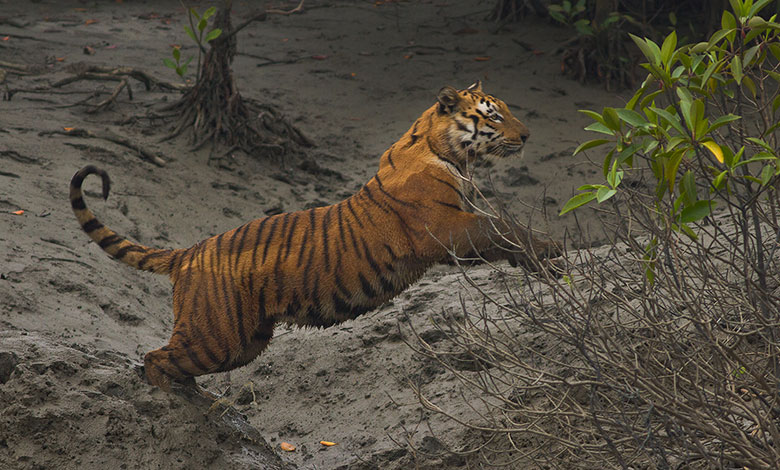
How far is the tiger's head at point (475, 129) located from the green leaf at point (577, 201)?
974 mm

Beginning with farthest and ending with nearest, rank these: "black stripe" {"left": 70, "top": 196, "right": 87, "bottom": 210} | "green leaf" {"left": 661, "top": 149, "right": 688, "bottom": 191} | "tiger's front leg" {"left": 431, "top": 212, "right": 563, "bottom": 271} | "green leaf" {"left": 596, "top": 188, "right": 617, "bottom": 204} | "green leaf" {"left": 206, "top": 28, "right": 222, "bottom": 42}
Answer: "green leaf" {"left": 206, "top": 28, "right": 222, "bottom": 42}
"black stripe" {"left": 70, "top": 196, "right": 87, "bottom": 210}
"tiger's front leg" {"left": 431, "top": 212, "right": 563, "bottom": 271}
"green leaf" {"left": 596, "top": 188, "right": 617, "bottom": 204}
"green leaf" {"left": 661, "top": 149, "right": 688, "bottom": 191}

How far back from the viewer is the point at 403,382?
493 centimetres

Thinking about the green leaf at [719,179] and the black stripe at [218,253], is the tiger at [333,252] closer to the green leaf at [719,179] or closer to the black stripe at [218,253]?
the black stripe at [218,253]

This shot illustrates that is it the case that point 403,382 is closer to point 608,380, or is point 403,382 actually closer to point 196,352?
point 196,352

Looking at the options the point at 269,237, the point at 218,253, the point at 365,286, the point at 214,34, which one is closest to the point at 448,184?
the point at 365,286

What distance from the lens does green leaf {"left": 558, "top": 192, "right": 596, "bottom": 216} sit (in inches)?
109

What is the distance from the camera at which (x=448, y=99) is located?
386 centimetres

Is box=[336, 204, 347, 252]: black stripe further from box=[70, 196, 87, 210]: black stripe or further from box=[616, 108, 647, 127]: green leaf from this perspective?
box=[616, 108, 647, 127]: green leaf

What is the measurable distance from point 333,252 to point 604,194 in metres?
1.41

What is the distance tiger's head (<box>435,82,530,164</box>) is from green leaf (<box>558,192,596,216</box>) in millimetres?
974

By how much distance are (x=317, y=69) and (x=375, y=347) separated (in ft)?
18.7

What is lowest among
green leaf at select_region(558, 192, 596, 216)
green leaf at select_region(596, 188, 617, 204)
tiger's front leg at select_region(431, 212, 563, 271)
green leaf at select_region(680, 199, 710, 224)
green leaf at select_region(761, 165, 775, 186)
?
tiger's front leg at select_region(431, 212, 563, 271)

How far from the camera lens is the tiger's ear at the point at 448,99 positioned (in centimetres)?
383

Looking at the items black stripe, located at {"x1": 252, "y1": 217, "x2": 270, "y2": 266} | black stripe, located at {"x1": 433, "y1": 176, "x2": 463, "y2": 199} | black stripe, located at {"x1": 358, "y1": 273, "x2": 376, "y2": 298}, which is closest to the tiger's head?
black stripe, located at {"x1": 433, "y1": 176, "x2": 463, "y2": 199}
